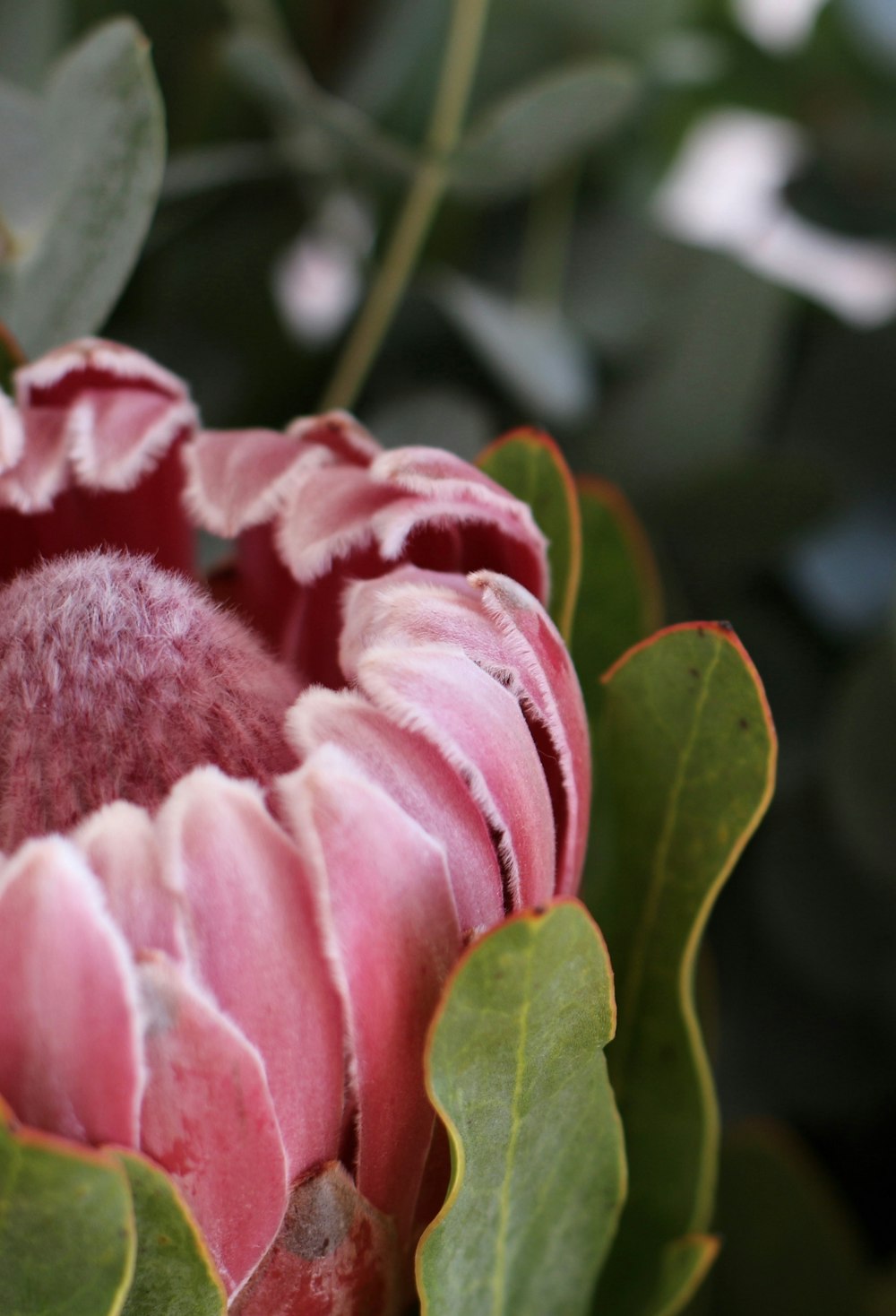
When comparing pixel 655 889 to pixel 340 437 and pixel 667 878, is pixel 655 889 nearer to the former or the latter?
pixel 667 878

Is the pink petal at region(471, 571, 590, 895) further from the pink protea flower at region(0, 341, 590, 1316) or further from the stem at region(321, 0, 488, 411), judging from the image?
the stem at region(321, 0, 488, 411)

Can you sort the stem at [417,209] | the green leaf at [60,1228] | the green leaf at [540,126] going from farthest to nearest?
1. the stem at [417,209]
2. the green leaf at [540,126]
3. the green leaf at [60,1228]

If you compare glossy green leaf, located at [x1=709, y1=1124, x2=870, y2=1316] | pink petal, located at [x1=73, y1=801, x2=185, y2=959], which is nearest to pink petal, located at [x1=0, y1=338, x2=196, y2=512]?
pink petal, located at [x1=73, y1=801, x2=185, y2=959]

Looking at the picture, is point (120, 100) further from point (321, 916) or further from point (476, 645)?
point (321, 916)

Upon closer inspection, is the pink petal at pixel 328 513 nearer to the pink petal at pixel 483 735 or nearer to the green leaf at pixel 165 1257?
the pink petal at pixel 483 735

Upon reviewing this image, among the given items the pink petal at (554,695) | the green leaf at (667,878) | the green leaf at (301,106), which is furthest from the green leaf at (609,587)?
the green leaf at (301,106)

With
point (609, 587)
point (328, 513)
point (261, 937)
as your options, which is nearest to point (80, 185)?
point (328, 513)
